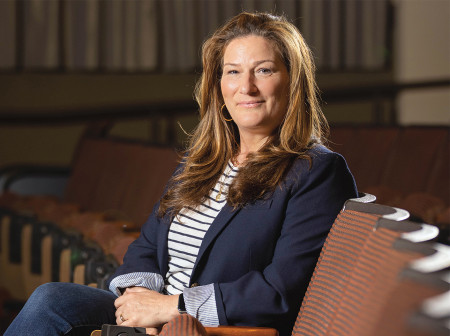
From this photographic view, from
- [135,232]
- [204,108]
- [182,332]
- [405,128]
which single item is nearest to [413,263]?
[182,332]

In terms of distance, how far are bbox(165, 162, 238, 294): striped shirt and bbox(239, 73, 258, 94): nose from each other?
0.17 m

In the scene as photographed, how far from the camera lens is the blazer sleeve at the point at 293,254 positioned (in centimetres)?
131

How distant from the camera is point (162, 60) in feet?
18.1

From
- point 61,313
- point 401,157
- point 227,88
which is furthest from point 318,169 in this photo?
point 401,157

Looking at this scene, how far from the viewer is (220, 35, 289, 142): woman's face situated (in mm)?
1471

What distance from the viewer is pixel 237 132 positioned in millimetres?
1649

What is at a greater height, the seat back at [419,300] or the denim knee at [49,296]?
the seat back at [419,300]

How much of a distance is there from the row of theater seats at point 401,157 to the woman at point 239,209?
851mm

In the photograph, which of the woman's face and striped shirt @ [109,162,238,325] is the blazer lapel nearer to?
striped shirt @ [109,162,238,325]

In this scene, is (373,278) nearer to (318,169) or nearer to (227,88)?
(318,169)

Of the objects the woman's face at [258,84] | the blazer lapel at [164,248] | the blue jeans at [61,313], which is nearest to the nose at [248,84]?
the woman's face at [258,84]

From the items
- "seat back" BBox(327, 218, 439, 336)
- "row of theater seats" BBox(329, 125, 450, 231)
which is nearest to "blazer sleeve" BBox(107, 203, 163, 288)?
"seat back" BBox(327, 218, 439, 336)

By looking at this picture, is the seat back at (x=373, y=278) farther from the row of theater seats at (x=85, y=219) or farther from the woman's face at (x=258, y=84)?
the row of theater seats at (x=85, y=219)

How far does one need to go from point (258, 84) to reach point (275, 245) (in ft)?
1.07
